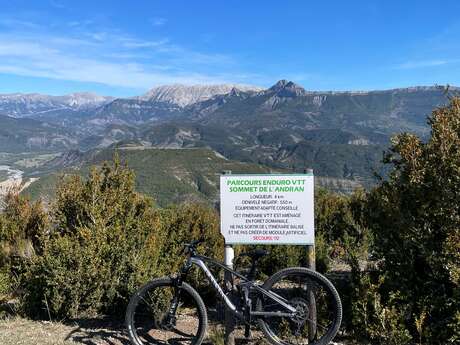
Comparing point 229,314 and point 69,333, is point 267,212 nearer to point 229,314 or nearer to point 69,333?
point 229,314

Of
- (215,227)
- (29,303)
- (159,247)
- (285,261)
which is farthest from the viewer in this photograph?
(215,227)

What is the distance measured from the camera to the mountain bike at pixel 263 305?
16.1 feet

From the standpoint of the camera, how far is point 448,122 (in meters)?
4.89

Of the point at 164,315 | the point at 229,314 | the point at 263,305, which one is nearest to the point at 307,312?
the point at 263,305

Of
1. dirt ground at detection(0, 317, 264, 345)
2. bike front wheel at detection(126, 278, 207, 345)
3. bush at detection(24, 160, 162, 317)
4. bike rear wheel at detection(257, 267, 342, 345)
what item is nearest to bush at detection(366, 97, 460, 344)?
bike rear wheel at detection(257, 267, 342, 345)

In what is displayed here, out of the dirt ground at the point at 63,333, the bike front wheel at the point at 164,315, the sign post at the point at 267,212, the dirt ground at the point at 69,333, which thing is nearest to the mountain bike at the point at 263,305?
the bike front wheel at the point at 164,315

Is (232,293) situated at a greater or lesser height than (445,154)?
lesser

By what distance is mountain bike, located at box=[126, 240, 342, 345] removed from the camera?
16.1ft

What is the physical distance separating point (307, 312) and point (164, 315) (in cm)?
172

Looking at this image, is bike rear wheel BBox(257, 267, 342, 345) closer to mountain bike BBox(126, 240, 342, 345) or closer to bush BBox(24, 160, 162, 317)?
mountain bike BBox(126, 240, 342, 345)

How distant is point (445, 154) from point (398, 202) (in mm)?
706

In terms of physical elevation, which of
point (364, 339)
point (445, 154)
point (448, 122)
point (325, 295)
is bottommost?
point (364, 339)

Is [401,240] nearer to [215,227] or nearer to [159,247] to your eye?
[159,247]

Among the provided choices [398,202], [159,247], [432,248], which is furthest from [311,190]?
[159,247]
